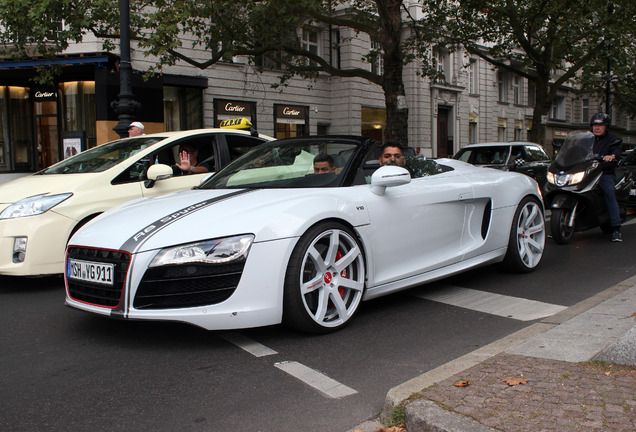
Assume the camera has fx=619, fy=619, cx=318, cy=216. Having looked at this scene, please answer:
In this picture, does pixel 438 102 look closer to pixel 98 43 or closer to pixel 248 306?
pixel 98 43

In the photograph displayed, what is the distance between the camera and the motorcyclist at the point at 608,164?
8.33 m

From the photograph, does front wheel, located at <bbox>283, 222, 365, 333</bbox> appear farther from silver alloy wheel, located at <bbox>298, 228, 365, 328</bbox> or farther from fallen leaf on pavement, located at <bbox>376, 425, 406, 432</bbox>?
fallen leaf on pavement, located at <bbox>376, 425, 406, 432</bbox>

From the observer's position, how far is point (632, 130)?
59500 millimetres

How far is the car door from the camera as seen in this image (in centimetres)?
453

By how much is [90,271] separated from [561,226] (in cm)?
633

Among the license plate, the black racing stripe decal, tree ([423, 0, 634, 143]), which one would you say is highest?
tree ([423, 0, 634, 143])

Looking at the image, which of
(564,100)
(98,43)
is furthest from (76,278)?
(564,100)

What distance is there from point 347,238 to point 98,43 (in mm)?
16719

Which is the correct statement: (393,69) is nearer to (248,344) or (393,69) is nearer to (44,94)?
(44,94)

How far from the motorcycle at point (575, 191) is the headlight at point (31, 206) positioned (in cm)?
606

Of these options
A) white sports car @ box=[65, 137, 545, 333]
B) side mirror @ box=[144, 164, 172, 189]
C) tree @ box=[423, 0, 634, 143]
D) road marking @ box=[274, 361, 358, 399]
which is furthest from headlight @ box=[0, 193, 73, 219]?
tree @ box=[423, 0, 634, 143]

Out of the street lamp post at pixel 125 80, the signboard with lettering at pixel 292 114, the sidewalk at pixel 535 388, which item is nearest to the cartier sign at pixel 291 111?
the signboard with lettering at pixel 292 114

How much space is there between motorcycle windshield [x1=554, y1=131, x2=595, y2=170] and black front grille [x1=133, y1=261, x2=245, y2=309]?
6.27 meters

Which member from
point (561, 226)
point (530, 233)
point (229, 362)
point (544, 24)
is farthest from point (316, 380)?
point (544, 24)
